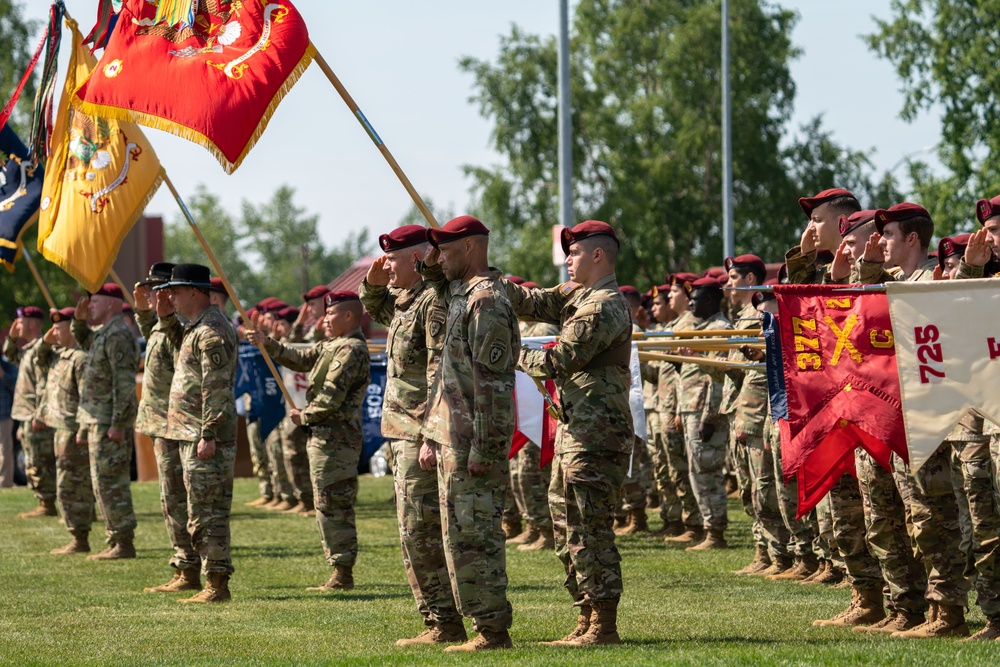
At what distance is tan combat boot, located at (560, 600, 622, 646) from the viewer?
853cm

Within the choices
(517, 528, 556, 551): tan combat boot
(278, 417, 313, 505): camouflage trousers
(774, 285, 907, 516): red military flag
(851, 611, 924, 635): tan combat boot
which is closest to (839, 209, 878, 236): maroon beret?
(774, 285, 907, 516): red military flag

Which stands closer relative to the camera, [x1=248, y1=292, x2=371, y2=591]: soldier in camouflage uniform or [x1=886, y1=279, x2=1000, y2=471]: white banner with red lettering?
[x1=886, y1=279, x2=1000, y2=471]: white banner with red lettering

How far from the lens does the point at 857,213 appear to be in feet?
29.6

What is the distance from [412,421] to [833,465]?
256 cm

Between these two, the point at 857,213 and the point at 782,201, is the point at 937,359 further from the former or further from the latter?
the point at 782,201

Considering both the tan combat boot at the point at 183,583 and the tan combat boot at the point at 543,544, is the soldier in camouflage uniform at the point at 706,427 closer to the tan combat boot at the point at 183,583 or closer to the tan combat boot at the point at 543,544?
the tan combat boot at the point at 543,544

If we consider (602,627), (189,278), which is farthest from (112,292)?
(602,627)

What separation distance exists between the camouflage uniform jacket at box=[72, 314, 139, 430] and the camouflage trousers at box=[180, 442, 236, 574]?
3041 mm

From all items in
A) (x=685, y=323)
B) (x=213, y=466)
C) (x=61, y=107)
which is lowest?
(x=213, y=466)

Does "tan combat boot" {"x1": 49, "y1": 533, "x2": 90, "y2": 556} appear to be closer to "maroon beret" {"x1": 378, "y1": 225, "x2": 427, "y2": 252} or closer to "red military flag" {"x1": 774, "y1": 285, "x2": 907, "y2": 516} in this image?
"maroon beret" {"x1": 378, "y1": 225, "x2": 427, "y2": 252}

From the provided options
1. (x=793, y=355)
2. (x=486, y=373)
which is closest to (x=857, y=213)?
(x=793, y=355)

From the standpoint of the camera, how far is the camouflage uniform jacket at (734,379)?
41.2 feet

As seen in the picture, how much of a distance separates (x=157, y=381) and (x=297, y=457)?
595 centimetres

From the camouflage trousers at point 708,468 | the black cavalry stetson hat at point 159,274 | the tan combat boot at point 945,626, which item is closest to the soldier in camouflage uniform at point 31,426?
the black cavalry stetson hat at point 159,274
